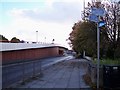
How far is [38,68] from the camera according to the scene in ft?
93.2

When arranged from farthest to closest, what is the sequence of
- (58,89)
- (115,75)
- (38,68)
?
(38,68) → (58,89) → (115,75)

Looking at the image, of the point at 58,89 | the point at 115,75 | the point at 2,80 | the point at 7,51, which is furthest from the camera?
the point at 7,51

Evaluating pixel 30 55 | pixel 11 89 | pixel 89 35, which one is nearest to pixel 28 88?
pixel 11 89

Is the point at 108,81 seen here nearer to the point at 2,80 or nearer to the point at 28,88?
the point at 28,88

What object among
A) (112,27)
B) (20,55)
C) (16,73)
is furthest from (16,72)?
(20,55)

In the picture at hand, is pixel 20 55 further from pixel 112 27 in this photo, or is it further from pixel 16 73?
pixel 16 73

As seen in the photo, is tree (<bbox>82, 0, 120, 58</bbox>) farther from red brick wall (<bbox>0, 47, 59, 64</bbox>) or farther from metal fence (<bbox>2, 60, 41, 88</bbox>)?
red brick wall (<bbox>0, 47, 59, 64</bbox>)

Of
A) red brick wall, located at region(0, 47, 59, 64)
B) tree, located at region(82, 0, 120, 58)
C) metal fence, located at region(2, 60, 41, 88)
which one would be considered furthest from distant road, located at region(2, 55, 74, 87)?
red brick wall, located at region(0, 47, 59, 64)

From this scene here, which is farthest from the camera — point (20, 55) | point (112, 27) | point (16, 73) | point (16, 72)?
point (20, 55)

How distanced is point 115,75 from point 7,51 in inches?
1664

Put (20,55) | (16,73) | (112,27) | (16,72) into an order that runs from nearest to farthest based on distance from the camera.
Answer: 1. (16,72)
2. (16,73)
3. (112,27)
4. (20,55)

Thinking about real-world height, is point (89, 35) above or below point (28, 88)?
above

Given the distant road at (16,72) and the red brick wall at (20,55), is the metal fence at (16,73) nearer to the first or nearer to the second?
the distant road at (16,72)

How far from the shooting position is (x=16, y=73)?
911 inches
